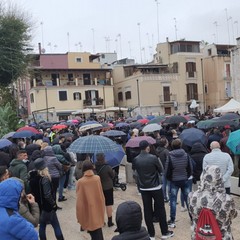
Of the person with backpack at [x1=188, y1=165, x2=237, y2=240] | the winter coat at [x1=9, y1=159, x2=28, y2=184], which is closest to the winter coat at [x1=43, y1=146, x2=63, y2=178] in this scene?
the winter coat at [x1=9, y1=159, x2=28, y2=184]

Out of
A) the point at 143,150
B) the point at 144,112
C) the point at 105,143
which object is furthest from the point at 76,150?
the point at 144,112

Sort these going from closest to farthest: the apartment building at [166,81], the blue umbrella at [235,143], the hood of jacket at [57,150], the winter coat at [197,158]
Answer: the blue umbrella at [235,143]
the winter coat at [197,158]
the hood of jacket at [57,150]
the apartment building at [166,81]

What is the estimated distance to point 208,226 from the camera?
12.9 feet

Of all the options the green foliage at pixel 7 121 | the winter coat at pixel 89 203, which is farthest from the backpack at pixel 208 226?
the green foliage at pixel 7 121

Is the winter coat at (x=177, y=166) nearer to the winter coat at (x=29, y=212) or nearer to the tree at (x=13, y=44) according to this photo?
the winter coat at (x=29, y=212)

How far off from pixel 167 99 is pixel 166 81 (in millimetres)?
2373

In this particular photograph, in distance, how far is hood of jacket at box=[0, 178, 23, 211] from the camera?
3.44m

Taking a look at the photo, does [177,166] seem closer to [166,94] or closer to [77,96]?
[166,94]

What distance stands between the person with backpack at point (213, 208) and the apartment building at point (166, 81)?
4308 cm

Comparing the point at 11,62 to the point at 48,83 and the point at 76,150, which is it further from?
the point at 48,83

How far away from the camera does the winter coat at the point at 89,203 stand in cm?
570

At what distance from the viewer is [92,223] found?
569cm

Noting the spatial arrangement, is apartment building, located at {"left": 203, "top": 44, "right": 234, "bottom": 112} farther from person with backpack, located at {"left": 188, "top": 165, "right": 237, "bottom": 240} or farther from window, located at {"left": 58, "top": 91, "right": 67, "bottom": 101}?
person with backpack, located at {"left": 188, "top": 165, "right": 237, "bottom": 240}

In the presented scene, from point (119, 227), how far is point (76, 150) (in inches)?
186
